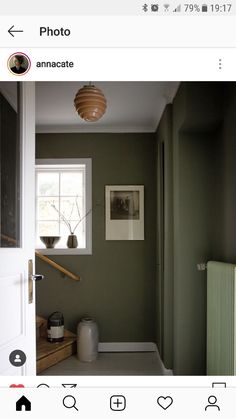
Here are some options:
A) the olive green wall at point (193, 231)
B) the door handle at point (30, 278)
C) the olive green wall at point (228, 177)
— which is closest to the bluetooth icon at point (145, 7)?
the door handle at point (30, 278)

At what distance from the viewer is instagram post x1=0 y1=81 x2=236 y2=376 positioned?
1.12 m

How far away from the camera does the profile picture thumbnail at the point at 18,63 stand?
1.33ft

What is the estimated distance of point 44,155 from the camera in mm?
3100

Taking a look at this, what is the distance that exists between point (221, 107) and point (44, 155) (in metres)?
1.77

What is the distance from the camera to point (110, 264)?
3090mm

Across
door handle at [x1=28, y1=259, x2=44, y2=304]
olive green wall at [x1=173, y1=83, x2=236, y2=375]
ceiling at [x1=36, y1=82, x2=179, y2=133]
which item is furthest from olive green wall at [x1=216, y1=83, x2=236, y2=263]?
door handle at [x1=28, y1=259, x2=44, y2=304]

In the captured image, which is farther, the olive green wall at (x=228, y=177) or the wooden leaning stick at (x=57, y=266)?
the wooden leaning stick at (x=57, y=266)

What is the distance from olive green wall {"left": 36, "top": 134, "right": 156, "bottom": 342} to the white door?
1951mm
